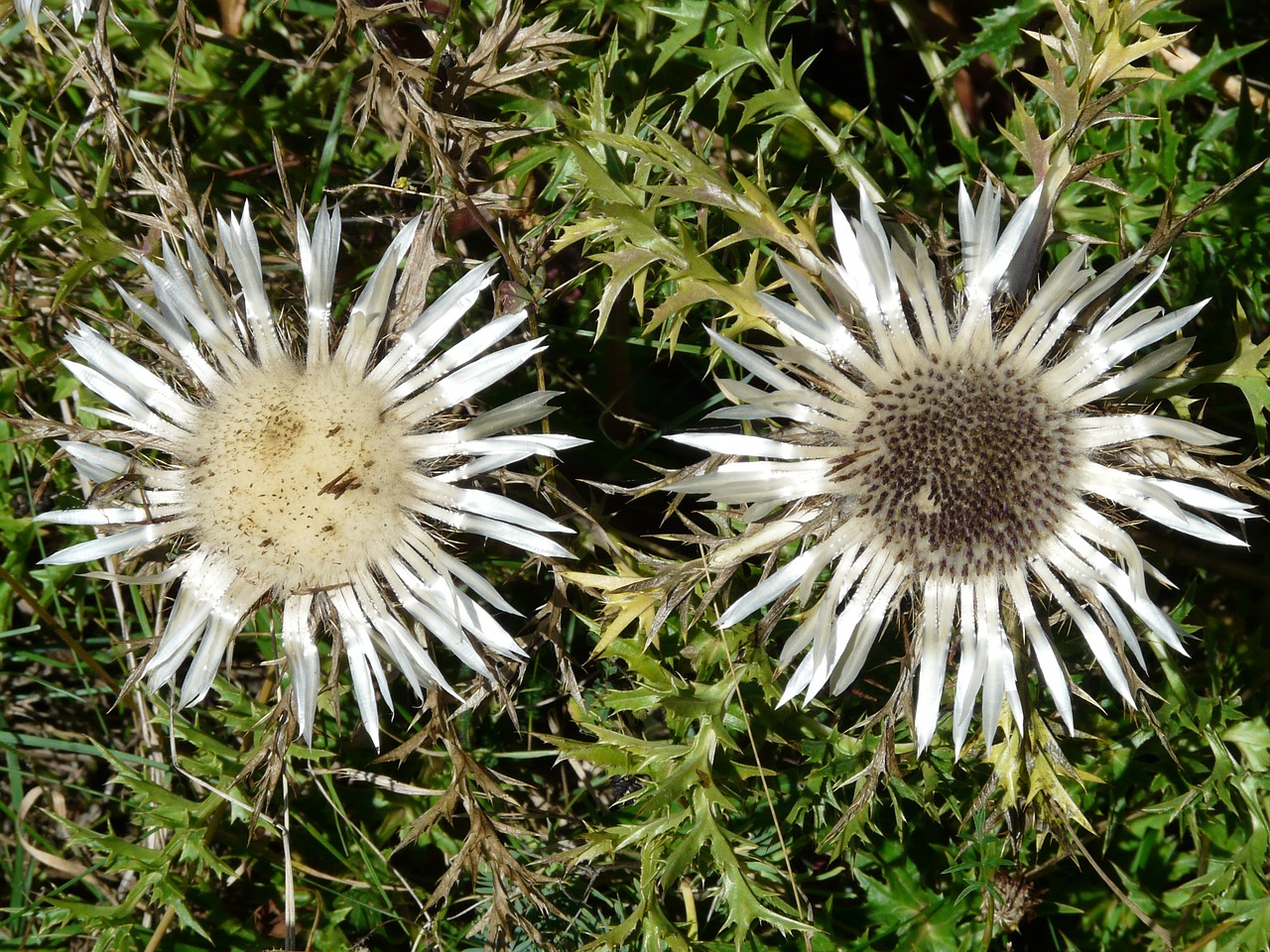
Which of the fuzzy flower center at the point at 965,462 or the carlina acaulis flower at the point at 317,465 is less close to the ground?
the carlina acaulis flower at the point at 317,465

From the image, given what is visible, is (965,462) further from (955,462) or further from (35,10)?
(35,10)

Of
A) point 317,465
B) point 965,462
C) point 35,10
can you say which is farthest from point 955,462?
point 35,10

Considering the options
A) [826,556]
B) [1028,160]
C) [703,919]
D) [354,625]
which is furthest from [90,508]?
[1028,160]

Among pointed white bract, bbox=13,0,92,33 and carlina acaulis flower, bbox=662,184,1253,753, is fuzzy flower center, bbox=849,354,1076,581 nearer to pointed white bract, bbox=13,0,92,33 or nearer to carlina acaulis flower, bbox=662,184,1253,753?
carlina acaulis flower, bbox=662,184,1253,753

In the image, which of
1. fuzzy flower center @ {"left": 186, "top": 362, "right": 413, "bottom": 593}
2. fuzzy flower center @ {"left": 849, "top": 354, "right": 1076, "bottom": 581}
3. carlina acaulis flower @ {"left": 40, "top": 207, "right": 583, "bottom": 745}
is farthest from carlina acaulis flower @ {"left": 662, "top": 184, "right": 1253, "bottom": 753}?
fuzzy flower center @ {"left": 186, "top": 362, "right": 413, "bottom": 593}

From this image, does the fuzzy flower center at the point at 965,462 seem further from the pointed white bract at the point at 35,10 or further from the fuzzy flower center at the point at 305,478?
the pointed white bract at the point at 35,10

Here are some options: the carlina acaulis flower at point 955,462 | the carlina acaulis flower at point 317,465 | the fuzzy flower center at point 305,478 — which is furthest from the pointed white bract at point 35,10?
the carlina acaulis flower at point 955,462

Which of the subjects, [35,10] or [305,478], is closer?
[305,478]
